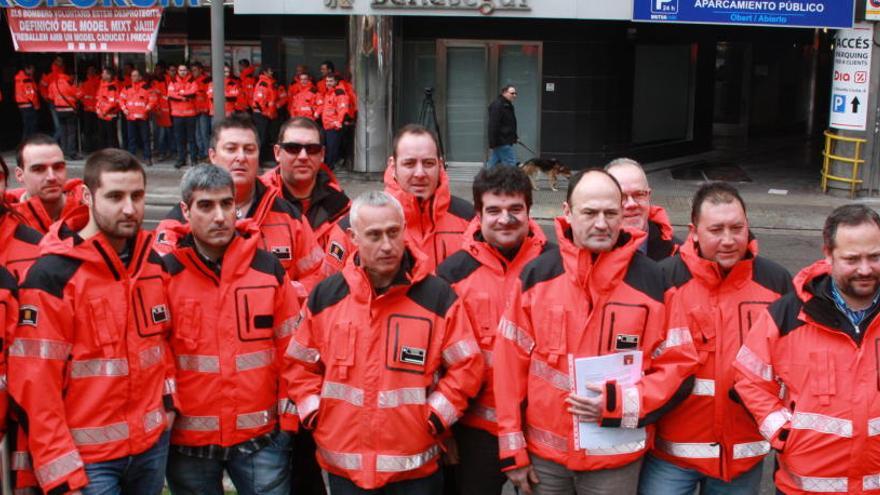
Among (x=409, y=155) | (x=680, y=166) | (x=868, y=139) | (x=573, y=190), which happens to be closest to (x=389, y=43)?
(x=680, y=166)

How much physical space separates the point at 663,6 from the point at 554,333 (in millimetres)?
14153

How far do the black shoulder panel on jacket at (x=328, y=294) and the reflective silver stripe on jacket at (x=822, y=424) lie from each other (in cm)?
203

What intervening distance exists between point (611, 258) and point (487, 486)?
4.35ft

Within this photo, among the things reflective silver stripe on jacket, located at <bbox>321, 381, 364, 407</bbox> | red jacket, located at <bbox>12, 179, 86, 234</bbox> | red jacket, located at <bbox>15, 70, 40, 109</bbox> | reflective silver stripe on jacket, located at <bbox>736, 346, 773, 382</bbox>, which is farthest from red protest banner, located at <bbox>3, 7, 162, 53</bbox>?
reflective silver stripe on jacket, located at <bbox>736, 346, 773, 382</bbox>

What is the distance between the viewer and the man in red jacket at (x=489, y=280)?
15.5 feet

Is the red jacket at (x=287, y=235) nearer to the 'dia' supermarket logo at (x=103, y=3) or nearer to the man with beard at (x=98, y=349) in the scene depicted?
the man with beard at (x=98, y=349)

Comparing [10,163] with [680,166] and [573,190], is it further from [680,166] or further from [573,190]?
[573,190]

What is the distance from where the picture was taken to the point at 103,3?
746 inches

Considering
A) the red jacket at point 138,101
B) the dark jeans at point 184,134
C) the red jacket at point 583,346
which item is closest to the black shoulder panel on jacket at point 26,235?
the red jacket at point 583,346

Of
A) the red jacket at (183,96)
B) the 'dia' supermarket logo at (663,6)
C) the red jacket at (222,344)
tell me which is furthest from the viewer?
the red jacket at (183,96)

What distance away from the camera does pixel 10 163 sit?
21.2 m

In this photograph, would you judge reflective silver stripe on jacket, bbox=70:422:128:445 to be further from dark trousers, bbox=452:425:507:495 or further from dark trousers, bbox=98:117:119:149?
dark trousers, bbox=98:117:119:149

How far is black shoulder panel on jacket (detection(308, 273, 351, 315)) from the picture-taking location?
4512mm

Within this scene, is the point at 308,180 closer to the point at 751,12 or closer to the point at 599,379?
the point at 599,379
